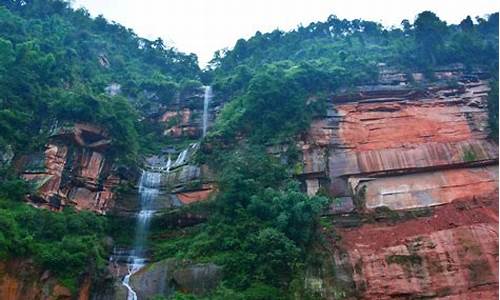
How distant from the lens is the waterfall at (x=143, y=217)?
18.8 m

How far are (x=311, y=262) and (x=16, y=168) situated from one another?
12.5 metres

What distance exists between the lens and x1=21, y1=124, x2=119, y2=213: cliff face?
20.1 metres

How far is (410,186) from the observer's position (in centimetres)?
2098

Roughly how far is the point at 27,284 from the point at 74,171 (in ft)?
21.6

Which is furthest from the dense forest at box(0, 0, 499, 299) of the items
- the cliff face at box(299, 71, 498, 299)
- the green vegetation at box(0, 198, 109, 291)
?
the cliff face at box(299, 71, 498, 299)

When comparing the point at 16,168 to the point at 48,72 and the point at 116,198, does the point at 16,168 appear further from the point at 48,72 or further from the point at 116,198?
the point at 48,72

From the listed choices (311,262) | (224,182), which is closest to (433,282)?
(311,262)

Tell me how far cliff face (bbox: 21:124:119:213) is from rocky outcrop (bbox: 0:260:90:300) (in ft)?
13.0

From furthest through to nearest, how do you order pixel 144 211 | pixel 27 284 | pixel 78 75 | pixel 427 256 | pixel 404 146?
pixel 78 75 < pixel 404 146 < pixel 144 211 < pixel 427 256 < pixel 27 284

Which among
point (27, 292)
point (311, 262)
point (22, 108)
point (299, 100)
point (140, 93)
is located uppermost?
point (140, 93)

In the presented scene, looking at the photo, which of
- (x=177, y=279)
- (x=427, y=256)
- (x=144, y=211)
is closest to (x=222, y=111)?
(x=144, y=211)

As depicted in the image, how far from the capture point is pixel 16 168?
20.2 metres

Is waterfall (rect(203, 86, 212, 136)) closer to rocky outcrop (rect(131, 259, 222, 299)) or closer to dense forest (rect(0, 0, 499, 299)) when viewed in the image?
dense forest (rect(0, 0, 499, 299))

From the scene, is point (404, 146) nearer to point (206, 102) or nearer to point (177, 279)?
point (177, 279)
